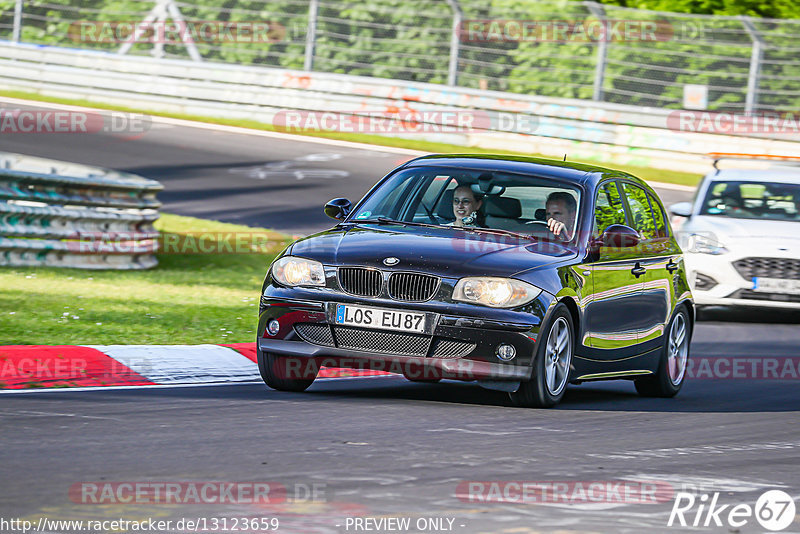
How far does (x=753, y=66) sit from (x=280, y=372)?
18.7 meters

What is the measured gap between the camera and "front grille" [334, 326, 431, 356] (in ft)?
Answer: 27.7

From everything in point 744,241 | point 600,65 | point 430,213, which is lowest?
point 744,241

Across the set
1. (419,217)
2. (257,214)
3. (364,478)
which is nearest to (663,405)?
(419,217)

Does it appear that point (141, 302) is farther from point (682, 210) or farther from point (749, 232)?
point (749, 232)

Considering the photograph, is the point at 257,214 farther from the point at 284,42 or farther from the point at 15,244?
the point at 284,42

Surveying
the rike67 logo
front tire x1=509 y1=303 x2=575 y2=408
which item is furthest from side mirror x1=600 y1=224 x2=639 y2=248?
the rike67 logo

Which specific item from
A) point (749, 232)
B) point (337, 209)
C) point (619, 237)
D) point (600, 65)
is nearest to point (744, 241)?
point (749, 232)

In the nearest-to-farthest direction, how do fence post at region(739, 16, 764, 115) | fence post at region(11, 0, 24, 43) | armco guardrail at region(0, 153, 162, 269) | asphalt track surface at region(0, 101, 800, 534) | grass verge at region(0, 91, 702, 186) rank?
asphalt track surface at region(0, 101, 800, 534) < armco guardrail at region(0, 153, 162, 269) < grass verge at region(0, 91, 702, 186) < fence post at region(739, 16, 764, 115) < fence post at region(11, 0, 24, 43)

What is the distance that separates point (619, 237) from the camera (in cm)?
969

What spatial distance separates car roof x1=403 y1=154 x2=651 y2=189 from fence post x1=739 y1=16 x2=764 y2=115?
16639mm

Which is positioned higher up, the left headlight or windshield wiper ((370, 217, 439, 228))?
windshield wiper ((370, 217, 439, 228))

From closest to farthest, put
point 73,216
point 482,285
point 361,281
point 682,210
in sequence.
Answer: point 482,285, point 361,281, point 73,216, point 682,210

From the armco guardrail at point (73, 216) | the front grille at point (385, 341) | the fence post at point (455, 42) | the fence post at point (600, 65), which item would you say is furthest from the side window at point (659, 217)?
the fence post at point (455, 42)

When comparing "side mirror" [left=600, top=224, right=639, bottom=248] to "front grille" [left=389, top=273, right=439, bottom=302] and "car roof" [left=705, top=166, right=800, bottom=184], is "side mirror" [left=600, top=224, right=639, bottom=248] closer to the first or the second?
"front grille" [left=389, top=273, right=439, bottom=302]
